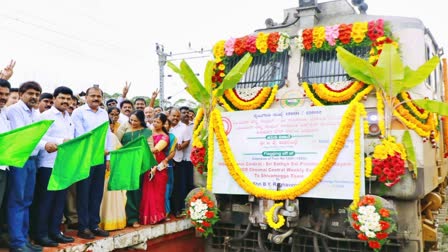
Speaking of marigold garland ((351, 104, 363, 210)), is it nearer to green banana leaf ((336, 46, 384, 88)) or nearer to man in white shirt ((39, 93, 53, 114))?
green banana leaf ((336, 46, 384, 88))

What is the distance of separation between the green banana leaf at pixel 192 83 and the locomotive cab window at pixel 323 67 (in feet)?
4.18

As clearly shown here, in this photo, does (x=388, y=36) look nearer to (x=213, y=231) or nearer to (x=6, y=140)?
(x=213, y=231)

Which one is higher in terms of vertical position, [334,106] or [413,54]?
[413,54]

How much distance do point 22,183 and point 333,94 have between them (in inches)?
135

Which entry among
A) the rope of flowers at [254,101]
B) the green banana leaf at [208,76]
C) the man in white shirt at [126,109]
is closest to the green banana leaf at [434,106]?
the rope of flowers at [254,101]

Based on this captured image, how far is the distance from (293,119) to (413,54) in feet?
5.44

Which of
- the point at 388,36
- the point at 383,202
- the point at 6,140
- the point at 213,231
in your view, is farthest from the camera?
the point at 213,231

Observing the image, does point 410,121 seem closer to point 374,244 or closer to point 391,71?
point 391,71

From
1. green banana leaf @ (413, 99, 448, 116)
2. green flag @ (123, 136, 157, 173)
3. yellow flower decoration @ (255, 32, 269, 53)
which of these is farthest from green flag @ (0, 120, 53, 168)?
green banana leaf @ (413, 99, 448, 116)

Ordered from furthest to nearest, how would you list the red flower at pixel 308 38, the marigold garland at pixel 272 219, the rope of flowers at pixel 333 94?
the red flower at pixel 308 38 → the rope of flowers at pixel 333 94 → the marigold garland at pixel 272 219

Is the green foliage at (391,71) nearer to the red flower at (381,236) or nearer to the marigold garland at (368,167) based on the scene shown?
the marigold garland at (368,167)

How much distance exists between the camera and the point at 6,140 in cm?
347

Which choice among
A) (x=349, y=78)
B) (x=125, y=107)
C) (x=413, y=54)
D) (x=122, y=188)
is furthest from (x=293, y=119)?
(x=125, y=107)

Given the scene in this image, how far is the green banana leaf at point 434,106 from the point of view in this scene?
425 cm
